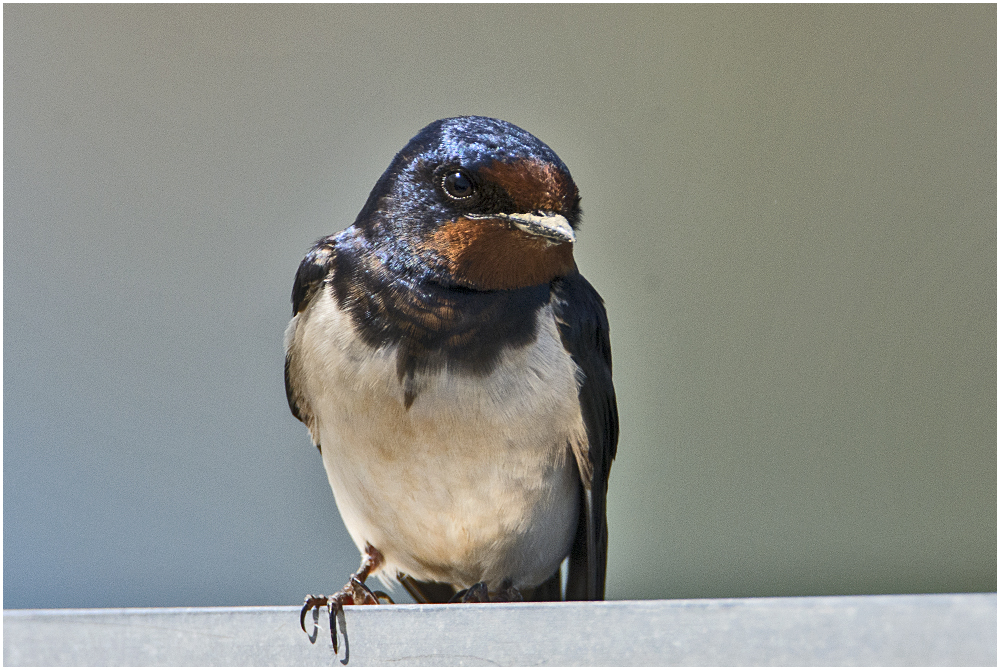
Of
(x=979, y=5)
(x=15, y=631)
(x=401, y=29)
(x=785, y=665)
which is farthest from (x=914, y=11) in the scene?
(x=15, y=631)

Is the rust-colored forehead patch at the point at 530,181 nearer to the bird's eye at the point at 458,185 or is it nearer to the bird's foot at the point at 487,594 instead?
the bird's eye at the point at 458,185

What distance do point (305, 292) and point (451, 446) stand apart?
23 centimetres

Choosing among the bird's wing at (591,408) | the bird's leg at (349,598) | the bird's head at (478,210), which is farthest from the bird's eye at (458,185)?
the bird's leg at (349,598)

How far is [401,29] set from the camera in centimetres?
126

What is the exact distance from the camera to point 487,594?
913mm

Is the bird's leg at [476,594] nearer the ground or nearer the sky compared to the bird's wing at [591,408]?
nearer the ground

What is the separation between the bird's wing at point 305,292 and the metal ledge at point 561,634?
371 millimetres

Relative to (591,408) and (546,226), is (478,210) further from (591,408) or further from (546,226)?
(591,408)

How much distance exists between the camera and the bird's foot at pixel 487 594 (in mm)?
900

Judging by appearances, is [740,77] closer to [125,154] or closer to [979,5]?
[979,5]

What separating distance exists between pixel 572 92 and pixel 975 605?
933mm

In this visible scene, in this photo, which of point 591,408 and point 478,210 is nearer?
point 478,210

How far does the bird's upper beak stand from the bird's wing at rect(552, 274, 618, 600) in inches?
4.4

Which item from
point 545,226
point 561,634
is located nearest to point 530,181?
point 545,226
